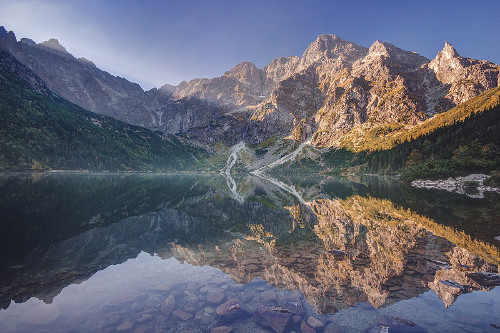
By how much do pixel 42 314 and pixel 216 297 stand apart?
7.41 m

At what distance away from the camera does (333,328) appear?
9.38 m

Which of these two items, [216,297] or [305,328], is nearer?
[305,328]

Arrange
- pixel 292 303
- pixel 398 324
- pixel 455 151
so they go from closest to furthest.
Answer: pixel 398 324 → pixel 292 303 → pixel 455 151

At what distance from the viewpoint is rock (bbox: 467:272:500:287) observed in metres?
12.6

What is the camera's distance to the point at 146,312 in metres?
10.8

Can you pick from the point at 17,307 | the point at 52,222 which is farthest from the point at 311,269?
the point at 52,222

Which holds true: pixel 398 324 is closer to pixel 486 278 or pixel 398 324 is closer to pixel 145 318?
pixel 486 278

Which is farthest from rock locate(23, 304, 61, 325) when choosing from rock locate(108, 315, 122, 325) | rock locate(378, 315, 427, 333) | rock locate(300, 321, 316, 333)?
rock locate(378, 315, 427, 333)

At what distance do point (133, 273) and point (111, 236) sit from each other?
10.0m

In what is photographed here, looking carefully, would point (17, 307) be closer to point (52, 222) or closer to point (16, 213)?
point (52, 222)

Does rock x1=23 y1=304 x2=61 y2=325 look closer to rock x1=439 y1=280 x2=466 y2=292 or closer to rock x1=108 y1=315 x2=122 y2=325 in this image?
rock x1=108 y1=315 x2=122 y2=325

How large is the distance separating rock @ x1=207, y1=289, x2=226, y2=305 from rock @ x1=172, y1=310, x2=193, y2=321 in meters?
1.41

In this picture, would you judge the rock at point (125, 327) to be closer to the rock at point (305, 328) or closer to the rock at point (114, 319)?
the rock at point (114, 319)

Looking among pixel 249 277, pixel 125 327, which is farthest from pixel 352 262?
pixel 125 327
